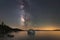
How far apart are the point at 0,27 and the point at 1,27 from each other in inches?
29.4

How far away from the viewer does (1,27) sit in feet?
184

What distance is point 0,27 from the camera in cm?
5525
